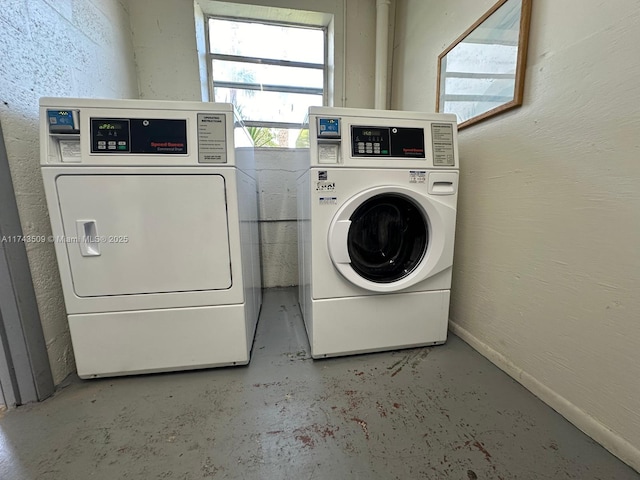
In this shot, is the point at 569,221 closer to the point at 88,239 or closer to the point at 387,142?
the point at 387,142

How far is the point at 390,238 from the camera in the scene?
1312mm

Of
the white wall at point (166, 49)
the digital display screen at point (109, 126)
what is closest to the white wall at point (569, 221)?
the digital display screen at point (109, 126)

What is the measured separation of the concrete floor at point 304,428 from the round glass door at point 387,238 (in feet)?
1.50

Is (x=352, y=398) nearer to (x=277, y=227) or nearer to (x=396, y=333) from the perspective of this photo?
(x=396, y=333)

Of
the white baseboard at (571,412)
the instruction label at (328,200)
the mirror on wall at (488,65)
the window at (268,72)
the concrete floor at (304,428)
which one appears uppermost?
the window at (268,72)

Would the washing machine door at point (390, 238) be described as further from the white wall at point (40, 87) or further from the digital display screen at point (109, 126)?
the white wall at point (40, 87)

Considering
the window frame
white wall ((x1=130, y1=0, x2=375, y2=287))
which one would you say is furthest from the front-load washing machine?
the window frame

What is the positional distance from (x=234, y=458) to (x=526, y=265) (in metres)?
1.27

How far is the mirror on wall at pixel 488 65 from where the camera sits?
1.04 metres

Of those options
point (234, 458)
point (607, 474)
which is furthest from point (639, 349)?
point (234, 458)

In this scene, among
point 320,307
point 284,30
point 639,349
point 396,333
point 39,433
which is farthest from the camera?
point 284,30

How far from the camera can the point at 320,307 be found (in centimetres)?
119

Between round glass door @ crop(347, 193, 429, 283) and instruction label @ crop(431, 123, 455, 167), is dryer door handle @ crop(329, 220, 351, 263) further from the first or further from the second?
instruction label @ crop(431, 123, 455, 167)

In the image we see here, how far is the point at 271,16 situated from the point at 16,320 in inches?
95.7
